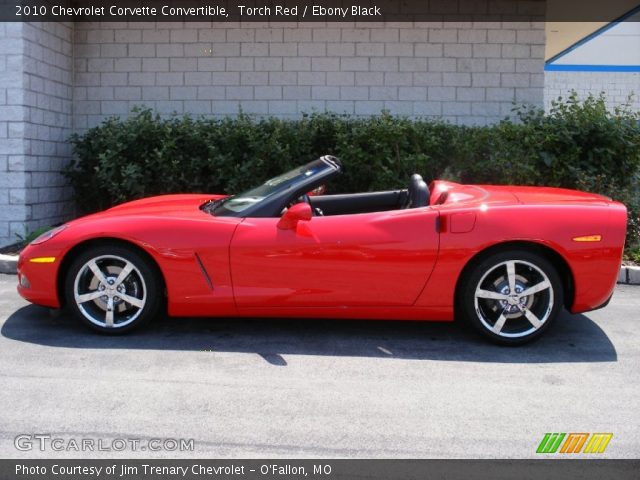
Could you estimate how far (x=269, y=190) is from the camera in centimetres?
478

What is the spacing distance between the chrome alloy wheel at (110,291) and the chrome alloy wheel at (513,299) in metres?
2.29

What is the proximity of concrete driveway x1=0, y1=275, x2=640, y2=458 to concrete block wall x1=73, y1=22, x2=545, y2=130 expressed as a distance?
16.9 ft

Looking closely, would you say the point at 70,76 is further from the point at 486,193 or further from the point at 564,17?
the point at 564,17

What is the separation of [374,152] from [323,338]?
12.8ft

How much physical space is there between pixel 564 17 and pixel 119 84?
769 centimetres

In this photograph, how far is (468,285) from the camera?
4.36 m

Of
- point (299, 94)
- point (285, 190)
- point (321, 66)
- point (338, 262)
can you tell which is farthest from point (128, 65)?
point (338, 262)

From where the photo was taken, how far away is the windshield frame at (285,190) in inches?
180

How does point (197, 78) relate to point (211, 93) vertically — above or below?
above

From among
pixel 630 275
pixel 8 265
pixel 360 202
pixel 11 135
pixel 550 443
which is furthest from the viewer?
pixel 11 135

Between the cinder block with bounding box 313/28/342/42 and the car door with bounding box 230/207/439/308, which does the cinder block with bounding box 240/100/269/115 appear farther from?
the car door with bounding box 230/207/439/308

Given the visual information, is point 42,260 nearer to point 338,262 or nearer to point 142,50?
point 338,262

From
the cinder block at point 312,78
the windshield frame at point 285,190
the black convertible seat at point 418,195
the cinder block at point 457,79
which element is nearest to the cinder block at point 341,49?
the cinder block at point 312,78
